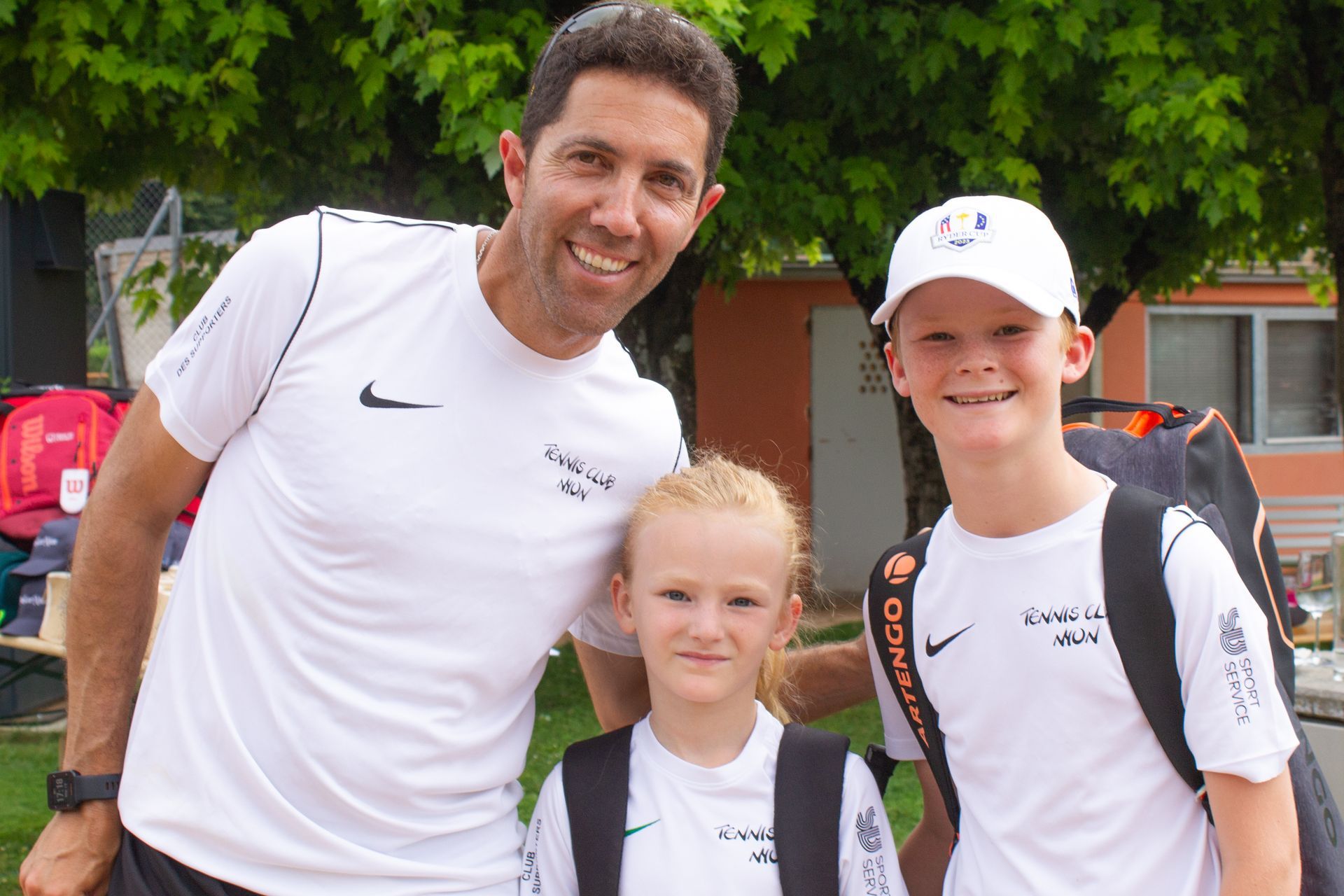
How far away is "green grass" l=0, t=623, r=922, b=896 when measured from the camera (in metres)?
5.20

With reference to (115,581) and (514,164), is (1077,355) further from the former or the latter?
(115,581)

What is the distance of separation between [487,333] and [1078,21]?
438 centimetres

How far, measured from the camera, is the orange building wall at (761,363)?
11.5 m

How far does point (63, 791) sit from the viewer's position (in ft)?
6.27

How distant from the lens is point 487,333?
6.49 ft

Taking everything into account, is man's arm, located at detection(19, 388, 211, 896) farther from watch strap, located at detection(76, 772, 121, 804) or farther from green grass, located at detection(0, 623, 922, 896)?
green grass, located at detection(0, 623, 922, 896)

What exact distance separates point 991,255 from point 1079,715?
0.68 meters

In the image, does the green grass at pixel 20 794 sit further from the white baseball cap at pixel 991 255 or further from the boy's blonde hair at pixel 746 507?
the white baseball cap at pixel 991 255

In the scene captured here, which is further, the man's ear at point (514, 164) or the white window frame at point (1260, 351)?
the white window frame at point (1260, 351)

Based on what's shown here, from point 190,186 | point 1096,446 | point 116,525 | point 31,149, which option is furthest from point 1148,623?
point 190,186

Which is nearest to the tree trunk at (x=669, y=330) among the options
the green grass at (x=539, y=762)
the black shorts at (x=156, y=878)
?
the green grass at (x=539, y=762)

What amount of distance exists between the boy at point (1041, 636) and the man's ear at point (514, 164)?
667 millimetres

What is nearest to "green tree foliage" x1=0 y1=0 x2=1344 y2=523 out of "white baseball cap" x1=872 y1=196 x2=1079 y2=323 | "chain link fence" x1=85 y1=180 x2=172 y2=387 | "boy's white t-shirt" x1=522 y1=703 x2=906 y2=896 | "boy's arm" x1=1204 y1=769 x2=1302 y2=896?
"chain link fence" x1=85 y1=180 x2=172 y2=387

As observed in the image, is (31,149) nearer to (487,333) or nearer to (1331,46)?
(487,333)
